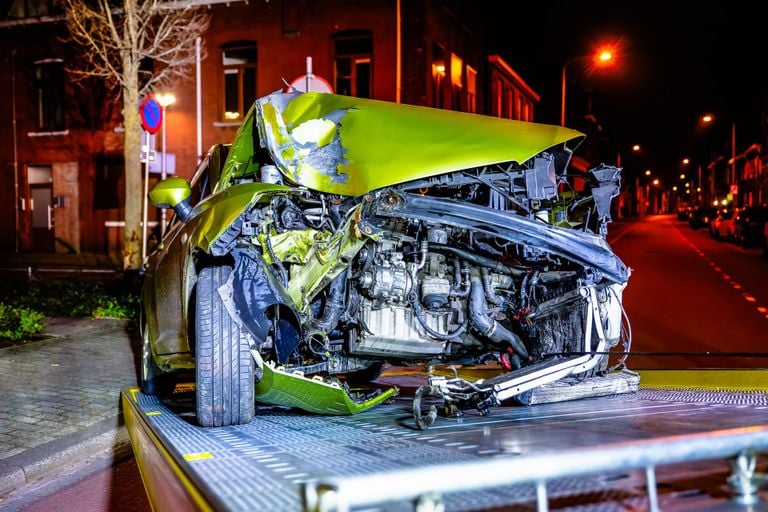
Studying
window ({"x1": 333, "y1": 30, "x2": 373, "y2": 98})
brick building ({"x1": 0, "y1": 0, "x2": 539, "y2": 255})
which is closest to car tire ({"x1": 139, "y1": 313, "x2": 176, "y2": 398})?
brick building ({"x1": 0, "y1": 0, "x2": 539, "y2": 255})

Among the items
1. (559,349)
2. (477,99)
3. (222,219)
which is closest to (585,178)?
(559,349)

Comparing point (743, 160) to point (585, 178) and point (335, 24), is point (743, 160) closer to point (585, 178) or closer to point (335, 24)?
point (335, 24)

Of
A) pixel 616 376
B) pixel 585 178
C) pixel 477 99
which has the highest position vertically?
pixel 477 99

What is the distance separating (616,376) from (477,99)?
27.1m

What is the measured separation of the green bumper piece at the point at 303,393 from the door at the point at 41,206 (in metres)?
26.0

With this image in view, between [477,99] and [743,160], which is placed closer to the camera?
[477,99]

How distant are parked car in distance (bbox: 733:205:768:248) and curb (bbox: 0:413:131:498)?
27.4m

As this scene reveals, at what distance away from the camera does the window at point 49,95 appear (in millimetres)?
26609

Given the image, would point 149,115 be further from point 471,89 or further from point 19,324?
point 471,89

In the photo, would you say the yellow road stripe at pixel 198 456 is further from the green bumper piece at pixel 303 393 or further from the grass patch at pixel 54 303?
the grass patch at pixel 54 303

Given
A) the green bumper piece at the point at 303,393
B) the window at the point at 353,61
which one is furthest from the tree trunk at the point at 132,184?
the window at the point at 353,61

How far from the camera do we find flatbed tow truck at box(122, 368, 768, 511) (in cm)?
183

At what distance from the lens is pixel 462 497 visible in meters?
2.38

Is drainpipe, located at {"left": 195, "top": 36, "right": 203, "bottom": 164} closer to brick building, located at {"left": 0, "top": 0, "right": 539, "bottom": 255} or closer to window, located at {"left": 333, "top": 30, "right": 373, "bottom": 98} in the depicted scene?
brick building, located at {"left": 0, "top": 0, "right": 539, "bottom": 255}
